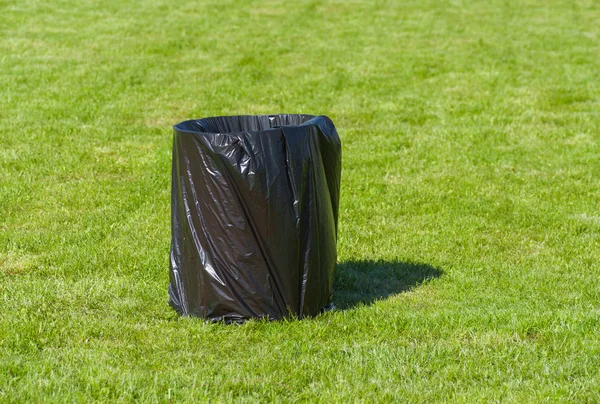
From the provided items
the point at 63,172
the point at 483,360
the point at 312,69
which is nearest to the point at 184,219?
the point at 483,360

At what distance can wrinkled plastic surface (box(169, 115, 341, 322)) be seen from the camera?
5.08 meters

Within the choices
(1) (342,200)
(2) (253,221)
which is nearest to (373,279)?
(2) (253,221)

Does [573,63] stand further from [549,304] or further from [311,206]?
[311,206]

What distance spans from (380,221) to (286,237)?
2.85 meters

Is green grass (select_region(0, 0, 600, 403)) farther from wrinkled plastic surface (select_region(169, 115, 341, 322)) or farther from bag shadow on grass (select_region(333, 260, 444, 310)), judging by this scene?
wrinkled plastic surface (select_region(169, 115, 341, 322))

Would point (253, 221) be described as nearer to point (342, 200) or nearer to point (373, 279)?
point (373, 279)

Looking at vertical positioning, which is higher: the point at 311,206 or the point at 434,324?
the point at 311,206

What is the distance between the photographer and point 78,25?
1619 centimetres

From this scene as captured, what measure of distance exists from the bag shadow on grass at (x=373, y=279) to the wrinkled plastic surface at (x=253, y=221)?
21.7 inches

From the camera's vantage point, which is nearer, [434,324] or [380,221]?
[434,324]

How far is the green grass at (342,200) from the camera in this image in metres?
4.73

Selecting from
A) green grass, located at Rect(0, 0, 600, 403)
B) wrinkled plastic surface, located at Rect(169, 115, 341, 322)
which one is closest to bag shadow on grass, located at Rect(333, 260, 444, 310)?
green grass, located at Rect(0, 0, 600, 403)

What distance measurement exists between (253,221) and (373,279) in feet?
5.13

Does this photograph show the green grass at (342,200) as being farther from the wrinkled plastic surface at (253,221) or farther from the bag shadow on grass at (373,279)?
the wrinkled plastic surface at (253,221)
